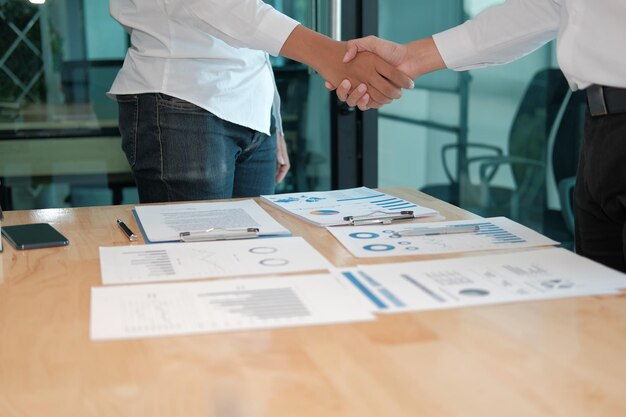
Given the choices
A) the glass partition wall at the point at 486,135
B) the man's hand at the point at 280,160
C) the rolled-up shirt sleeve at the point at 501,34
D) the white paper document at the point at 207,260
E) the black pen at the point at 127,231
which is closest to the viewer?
the white paper document at the point at 207,260

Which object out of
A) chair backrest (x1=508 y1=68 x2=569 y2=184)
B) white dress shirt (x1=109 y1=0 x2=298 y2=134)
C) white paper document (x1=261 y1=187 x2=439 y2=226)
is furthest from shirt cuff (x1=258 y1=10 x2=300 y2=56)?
chair backrest (x1=508 y1=68 x2=569 y2=184)

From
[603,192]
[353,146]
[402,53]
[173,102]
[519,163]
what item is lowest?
[519,163]

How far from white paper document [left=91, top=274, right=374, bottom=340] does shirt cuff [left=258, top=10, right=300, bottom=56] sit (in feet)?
3.29

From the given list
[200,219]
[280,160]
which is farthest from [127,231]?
[280,160]

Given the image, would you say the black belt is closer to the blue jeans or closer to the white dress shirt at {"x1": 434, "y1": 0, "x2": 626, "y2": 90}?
the white dress shirt at {"x1": 434, "y1": 0, "x2": 626, "y2": 90}

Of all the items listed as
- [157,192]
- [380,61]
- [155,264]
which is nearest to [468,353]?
[155,264]

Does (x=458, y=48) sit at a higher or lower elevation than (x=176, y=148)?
higher

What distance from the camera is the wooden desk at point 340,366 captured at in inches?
29.2

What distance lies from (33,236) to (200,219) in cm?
27

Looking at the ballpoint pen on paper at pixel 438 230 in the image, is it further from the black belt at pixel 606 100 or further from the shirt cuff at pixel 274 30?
the shirt cuff at pixel 274 30

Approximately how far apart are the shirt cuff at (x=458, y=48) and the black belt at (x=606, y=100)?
1.83 ft

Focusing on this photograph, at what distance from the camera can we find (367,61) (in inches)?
83.9

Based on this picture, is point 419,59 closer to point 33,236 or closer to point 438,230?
point 438,230

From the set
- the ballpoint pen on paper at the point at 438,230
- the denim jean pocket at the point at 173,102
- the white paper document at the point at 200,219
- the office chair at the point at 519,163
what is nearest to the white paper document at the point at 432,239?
the ballpoint pen on paper at the point at 438,230
